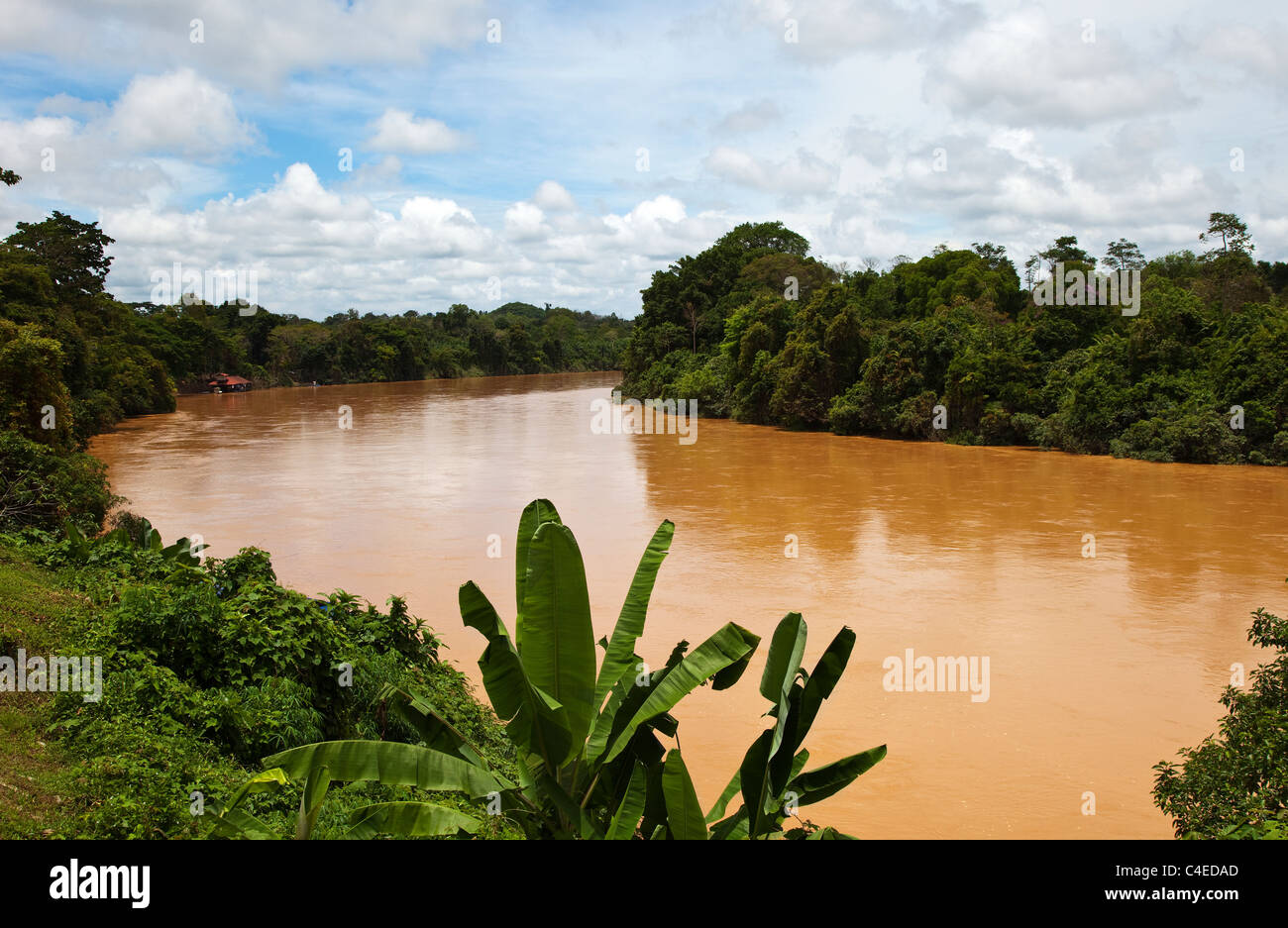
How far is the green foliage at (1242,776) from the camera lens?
3.90 m

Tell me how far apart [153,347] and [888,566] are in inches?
1703

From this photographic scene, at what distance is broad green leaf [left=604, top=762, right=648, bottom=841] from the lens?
10.6ft

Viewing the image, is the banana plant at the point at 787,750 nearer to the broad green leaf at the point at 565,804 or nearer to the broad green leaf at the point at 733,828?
the broad green leaf at the point at 733,828

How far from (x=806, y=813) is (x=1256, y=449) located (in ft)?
64.8

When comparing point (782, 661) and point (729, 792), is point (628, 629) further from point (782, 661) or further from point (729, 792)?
point (729, 792)

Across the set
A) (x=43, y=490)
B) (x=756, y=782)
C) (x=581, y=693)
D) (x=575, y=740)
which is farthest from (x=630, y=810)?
(x=43, y=490)

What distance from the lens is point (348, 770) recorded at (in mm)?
3240

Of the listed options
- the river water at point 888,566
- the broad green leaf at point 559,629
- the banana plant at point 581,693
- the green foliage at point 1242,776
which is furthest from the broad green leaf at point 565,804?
the river water at point 888,566

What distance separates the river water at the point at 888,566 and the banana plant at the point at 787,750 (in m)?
2.55

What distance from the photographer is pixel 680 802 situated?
10.5 ft

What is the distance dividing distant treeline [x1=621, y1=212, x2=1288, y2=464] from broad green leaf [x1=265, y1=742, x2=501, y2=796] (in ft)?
73.6

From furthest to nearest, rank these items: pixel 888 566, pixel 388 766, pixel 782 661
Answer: pixel 888 566, pixel 782 661, pixel 388 766

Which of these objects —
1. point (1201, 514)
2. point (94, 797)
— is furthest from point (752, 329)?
point (94, 797)
